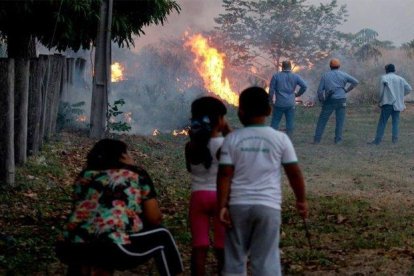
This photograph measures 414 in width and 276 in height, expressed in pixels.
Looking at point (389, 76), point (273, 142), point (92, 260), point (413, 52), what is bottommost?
point (92, 260)

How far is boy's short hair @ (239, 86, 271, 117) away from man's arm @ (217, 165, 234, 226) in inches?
15.0

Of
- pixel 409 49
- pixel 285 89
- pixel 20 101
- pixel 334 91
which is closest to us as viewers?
pixel 20 101

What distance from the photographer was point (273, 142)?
3.96 metres

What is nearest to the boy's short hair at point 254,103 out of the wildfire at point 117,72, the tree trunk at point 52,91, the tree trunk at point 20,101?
the tree trunk at point 20,101

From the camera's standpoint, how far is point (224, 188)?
13.1ft

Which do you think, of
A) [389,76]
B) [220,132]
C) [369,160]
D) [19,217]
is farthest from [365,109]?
[220,132]

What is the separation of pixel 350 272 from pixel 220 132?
1.82 meters

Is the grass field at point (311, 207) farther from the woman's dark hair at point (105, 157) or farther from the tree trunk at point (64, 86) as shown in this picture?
the woman's dark hair at point (105, 157)

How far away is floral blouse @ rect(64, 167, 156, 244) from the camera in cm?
384

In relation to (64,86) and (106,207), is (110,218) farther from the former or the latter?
(64,86)

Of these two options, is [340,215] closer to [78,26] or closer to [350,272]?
[350,272]

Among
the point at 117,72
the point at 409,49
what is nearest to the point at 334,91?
the point at 117,72

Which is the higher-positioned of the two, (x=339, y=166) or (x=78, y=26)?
(x=78, y=26)

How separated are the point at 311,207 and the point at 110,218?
14.8 feet
